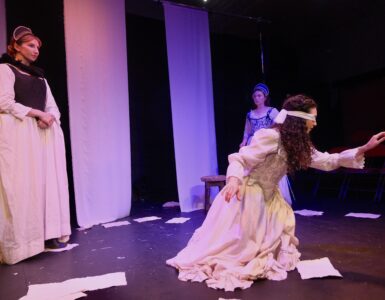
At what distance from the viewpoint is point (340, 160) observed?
2.10 metres

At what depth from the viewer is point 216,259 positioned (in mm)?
2057

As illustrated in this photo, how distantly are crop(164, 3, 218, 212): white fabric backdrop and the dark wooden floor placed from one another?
867 mm

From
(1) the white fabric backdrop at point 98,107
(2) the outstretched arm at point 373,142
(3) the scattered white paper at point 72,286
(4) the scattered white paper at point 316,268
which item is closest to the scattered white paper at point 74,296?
(3) the scattered white paper at point 72,286

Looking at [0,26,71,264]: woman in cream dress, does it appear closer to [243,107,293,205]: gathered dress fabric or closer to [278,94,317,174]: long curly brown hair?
[278,94,317,174]: long curly brown hair

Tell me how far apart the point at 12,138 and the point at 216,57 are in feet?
13.7

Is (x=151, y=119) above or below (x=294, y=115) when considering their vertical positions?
above

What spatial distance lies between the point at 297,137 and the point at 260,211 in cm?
51

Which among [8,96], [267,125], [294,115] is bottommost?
[294,115]

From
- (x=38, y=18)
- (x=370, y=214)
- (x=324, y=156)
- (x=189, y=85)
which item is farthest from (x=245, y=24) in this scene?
(x=324, y=156)

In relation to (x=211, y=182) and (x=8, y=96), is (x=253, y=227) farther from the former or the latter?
(x=211, y=182)

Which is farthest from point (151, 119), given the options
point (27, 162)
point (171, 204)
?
point (27, 162)

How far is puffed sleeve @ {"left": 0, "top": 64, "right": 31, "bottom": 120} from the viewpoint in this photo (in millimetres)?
2694

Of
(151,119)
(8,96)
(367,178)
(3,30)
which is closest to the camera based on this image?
(8,96)

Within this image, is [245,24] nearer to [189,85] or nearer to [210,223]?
[189,85]
